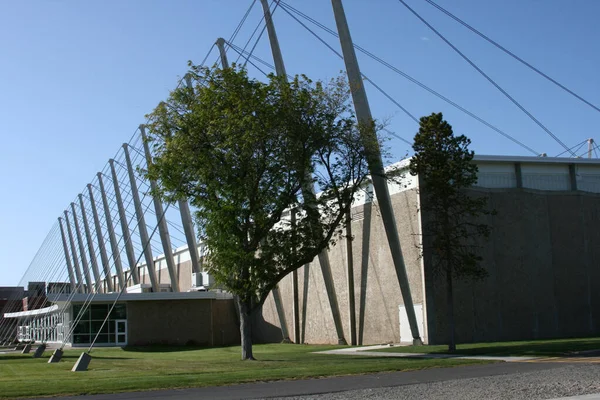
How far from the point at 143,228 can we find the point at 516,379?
5446cm

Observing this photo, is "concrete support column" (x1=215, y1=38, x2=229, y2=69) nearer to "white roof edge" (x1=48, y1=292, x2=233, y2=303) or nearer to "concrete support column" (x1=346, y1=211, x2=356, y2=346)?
"concrete support column" (x1=346, y1=211, x2=356, y2=346)

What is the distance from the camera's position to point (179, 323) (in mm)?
51625

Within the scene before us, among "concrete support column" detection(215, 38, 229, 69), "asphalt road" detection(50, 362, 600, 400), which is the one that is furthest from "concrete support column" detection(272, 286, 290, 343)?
"asphalt road" detection(50, 362, 600, 400)

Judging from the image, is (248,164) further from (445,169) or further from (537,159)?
(537,159)

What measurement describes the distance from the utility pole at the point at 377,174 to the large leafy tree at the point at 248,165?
2346 millimetres

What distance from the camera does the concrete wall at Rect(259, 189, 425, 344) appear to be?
35.4m

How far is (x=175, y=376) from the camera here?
20578 millimetres

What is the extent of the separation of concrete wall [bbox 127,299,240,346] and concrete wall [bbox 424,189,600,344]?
2247 centimetres

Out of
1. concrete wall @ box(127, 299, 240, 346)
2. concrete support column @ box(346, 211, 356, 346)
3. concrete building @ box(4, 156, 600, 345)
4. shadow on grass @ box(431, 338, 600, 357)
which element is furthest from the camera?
concrete wall @ box(127, 299, 240, 346)

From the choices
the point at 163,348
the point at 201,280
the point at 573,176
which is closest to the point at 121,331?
the point at 163,348

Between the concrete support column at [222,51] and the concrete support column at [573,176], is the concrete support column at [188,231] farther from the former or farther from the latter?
the concrete support column at [573,176]

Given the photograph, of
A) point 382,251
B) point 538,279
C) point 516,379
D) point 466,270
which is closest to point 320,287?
point 382,251

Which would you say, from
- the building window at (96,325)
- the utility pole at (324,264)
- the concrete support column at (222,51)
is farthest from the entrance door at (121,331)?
the concrete support column at (222,51)

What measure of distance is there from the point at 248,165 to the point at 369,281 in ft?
41.4
